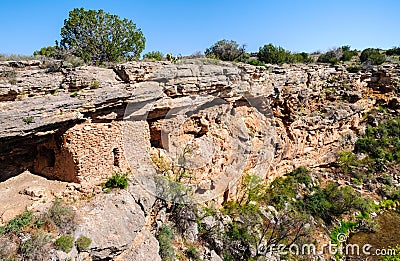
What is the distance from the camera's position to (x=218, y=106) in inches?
496

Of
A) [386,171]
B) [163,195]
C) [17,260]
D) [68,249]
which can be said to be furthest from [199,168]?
[386,171]

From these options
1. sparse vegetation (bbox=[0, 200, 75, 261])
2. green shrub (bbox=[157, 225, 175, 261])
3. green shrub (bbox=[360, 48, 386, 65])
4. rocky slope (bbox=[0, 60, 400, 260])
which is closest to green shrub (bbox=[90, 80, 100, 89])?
rocky slope (bbox=[0, 60, 400, 260])

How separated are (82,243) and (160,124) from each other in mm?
4951

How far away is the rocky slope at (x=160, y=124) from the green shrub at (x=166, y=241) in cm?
47

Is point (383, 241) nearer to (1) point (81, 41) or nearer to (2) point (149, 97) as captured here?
(2) point (149, 97)

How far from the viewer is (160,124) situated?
10.5 m

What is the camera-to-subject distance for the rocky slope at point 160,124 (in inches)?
Result: 295

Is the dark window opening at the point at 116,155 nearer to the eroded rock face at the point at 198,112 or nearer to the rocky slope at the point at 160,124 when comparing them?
the eroded rock face at the point at 198,112

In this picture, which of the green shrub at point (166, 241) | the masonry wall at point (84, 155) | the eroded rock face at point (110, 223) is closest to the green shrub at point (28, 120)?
the masonry wall at point (84, 155)

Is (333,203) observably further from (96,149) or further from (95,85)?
(95,85)

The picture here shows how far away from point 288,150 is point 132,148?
9906 mm

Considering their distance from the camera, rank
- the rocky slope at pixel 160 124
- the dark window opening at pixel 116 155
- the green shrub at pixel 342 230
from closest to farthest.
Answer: the rocky slope at pixel 160 124, the dark window opening at pixel 116 155, the green shrub at pixel 342 230

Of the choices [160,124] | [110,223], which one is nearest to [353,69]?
[160,124]

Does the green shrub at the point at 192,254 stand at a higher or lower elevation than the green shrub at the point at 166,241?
lower
